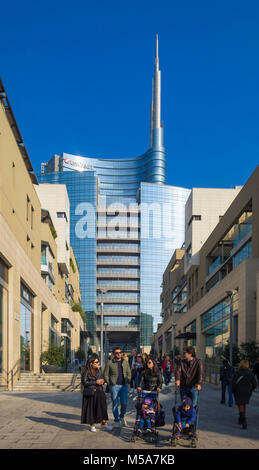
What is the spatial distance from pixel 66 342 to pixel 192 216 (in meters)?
20.2

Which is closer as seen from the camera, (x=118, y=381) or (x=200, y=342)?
(x=118, y=381)

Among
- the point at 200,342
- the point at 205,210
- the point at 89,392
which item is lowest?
the point at 200,342

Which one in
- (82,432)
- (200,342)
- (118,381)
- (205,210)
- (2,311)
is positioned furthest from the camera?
(205,210)

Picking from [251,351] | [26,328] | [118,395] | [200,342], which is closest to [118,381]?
[118,395]

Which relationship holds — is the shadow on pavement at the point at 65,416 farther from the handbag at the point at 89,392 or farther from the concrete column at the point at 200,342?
the concrete column at the point at 200,342

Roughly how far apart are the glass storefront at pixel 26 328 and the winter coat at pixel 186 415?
71.6 feet

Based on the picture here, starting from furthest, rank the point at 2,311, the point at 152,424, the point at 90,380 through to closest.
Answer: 1. the point at 2,311
2. the point at 90,380
3. the point at 152,424

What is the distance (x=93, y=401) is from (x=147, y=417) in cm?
152

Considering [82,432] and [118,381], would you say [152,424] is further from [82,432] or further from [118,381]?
[118,381]

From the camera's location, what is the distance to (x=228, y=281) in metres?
39.2

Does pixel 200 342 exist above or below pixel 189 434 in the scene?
below

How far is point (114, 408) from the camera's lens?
11891mm
